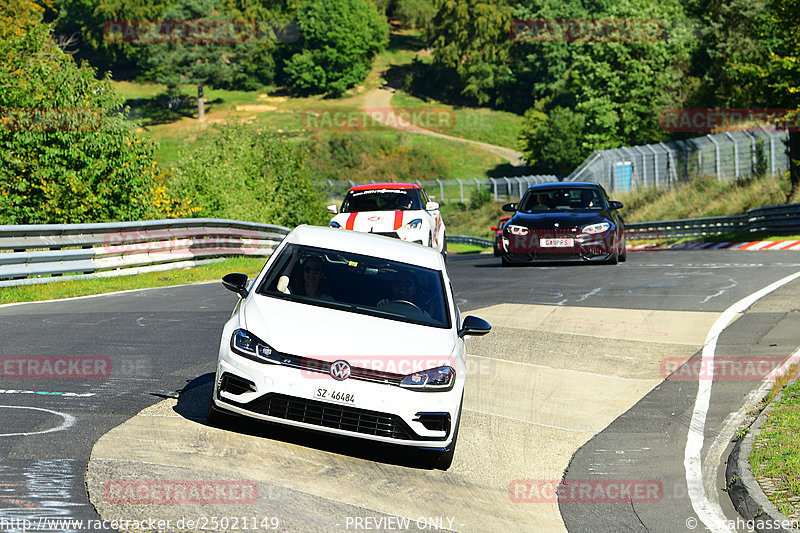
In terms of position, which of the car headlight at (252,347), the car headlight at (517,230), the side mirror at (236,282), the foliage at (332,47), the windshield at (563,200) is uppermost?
the side mirror at (236,282)

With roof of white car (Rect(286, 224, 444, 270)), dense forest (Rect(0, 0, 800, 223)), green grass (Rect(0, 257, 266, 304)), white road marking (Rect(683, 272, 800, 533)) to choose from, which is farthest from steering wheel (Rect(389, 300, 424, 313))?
dense forest (Rect(0, 0, 800, 223))

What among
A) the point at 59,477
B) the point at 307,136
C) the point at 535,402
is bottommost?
the point at 307,136

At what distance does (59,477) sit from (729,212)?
39.4m

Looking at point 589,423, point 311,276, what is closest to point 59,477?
point 311,276

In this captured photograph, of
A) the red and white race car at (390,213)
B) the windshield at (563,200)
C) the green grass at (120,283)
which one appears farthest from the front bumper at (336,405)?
the windshield at (563,200)

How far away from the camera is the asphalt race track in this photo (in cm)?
587

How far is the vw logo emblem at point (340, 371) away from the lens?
6.68 meters

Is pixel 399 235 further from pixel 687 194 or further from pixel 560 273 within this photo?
pixel 687 194

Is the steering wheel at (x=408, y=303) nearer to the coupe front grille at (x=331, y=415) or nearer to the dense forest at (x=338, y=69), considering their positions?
the coupe front grille at (x=331, y=415)

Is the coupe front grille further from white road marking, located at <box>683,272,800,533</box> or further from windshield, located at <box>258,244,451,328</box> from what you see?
white road marking, located at <box>683,272,800,533</box>

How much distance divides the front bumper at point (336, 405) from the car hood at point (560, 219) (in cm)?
1324

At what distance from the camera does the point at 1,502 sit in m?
5.33

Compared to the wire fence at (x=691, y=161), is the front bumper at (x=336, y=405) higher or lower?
higher

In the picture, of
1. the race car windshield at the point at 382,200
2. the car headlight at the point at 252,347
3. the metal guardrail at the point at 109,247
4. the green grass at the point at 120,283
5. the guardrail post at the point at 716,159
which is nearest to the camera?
the car headlight at the point at 252,347
